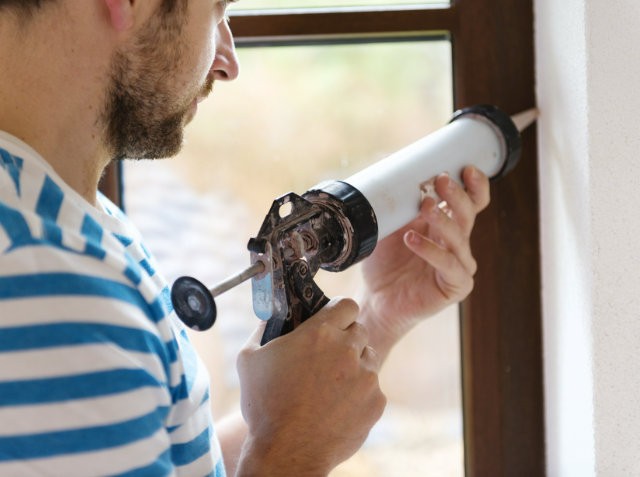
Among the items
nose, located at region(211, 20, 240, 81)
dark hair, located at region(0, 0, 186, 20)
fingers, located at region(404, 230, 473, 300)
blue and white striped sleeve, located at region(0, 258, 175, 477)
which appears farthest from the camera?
fingers, located at region(404, 230, 473, 300)

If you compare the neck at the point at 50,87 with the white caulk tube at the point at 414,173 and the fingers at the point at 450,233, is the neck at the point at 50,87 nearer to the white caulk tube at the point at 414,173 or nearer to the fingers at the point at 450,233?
the white caulk tube at the point at 414,173

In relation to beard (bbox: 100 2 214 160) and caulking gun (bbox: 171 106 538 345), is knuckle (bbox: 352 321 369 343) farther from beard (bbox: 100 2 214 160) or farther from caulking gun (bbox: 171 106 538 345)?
beard (bbox: 100 2 214 160)

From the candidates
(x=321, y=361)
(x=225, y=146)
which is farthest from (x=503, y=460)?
(x=225, y=146)

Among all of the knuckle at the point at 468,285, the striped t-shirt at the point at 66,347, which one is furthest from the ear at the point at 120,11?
the knuckle at the point at 468,285

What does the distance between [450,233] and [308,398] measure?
38 centimetres

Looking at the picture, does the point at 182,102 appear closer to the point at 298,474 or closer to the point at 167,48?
the point at 167,48

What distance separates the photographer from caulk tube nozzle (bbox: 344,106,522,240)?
740 millimetres

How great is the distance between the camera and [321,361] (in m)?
0.64

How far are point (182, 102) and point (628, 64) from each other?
61 cm

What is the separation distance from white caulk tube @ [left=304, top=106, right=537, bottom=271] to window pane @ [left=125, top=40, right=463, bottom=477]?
0.53 feet

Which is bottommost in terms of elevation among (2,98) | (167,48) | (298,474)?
(298,474)

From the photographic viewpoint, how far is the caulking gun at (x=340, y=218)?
0.60 meters

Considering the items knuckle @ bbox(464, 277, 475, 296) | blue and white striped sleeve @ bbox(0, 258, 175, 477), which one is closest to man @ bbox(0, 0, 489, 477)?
blue and white striped sleeve @ bbox(0, 258, 175, 477)

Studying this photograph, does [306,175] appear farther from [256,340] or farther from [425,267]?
[256,340]
